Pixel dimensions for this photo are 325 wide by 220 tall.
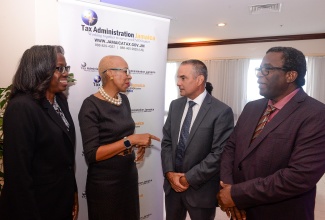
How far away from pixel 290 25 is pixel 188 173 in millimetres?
5332

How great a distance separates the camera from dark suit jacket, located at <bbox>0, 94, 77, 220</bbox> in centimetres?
130

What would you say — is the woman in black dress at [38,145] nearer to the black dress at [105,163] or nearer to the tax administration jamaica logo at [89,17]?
the black dress at [105,163]

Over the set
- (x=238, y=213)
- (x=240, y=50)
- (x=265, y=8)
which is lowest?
(x=238, y=213)

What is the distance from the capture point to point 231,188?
5.08ft

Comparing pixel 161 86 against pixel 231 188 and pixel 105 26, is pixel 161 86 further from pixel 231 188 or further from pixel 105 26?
pixel 231 188

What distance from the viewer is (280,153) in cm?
146

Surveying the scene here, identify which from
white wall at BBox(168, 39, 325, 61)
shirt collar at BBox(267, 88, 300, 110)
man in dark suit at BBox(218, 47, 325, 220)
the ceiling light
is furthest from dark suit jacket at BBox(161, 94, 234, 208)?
white wall at BBox(168, 39, 325, 61)

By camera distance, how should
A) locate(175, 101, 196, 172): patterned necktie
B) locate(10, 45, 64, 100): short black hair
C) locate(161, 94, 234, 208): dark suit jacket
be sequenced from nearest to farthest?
locate(10, 45, 64, 100): short black hair < locate(161, 94, 234, 208): dark suit jacket < locate(175, 101, 196, 172): patterned necktie

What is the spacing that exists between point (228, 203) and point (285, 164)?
1.35ft

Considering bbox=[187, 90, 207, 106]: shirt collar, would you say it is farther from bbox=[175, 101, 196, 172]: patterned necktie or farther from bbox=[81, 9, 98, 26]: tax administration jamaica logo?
bbox=[81, 9, 98, 26]: tax administration jamaica logo

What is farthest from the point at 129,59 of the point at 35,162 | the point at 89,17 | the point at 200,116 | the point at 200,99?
the point at 35,162

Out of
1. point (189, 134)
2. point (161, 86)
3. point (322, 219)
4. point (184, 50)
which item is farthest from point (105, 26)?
point (184, 50)

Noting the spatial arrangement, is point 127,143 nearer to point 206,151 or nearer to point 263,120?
point 206,151

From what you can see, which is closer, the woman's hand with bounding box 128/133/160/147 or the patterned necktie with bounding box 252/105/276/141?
the patterned necktie with bounding box 252/105/276/141
